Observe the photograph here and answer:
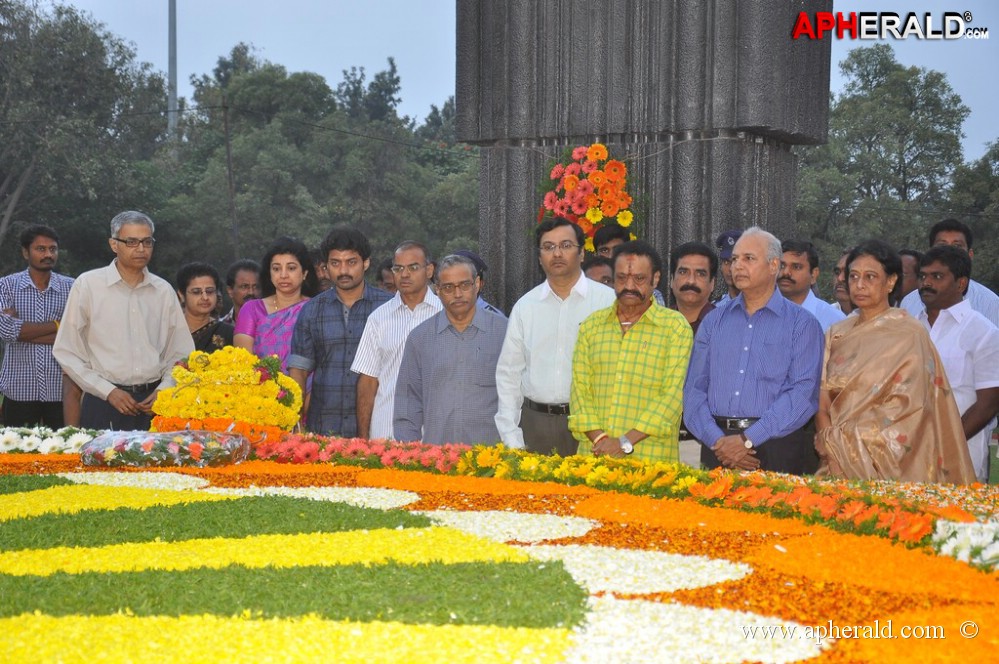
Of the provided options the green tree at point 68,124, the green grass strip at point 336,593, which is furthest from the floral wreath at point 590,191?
the green tree at point 68,124

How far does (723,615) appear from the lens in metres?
3.16

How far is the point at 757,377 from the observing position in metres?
5.42

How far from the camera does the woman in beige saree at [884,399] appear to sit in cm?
525

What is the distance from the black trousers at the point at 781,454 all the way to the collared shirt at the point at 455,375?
1.10 meters

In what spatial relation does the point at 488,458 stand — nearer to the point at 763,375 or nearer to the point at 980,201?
the point at 763,375

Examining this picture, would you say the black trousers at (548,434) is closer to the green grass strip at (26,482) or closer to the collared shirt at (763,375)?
the collared shirt at (763,375)

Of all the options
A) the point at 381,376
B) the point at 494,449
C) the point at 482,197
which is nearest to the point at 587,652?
the point at 494,449

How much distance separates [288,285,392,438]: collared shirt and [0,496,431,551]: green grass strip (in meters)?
1.83

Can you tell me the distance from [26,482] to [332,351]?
1799mm

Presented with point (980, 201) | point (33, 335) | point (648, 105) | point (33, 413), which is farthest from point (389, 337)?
point (980, 201)

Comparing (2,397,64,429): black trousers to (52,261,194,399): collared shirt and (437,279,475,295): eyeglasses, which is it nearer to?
(52,261,194,399): collared shirt

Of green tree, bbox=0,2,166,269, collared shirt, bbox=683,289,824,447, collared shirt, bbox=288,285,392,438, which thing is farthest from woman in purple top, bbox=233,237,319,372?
green tree, bbox=0,2,166,269

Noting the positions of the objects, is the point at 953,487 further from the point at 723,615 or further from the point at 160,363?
the point at 160,363

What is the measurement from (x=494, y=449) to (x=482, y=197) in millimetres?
3014
